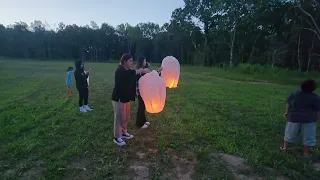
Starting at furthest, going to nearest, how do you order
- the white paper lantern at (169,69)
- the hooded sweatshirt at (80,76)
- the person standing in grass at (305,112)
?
1. the hooded sweatshirt at (80,76)
2. the white paper lantern at (169,69)
3. the person standing in grass at (305,112)

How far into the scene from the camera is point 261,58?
30.4 metres

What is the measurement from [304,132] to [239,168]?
4.98ft

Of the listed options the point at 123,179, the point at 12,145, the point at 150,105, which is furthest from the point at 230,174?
the point at 12,145

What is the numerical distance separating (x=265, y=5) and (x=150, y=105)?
30659 mm

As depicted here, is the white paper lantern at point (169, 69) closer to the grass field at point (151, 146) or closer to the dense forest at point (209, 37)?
the grass field at point (151, 146)

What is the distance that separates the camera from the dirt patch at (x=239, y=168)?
3.44 m

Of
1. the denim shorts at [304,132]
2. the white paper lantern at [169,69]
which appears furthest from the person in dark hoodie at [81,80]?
the denim shorts at [304,132]

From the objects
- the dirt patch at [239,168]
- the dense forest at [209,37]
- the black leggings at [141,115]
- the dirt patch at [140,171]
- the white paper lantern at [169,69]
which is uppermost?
the dense forest at [209,37]

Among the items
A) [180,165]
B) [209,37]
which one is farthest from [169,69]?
[209,37]

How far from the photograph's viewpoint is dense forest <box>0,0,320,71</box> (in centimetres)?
2642

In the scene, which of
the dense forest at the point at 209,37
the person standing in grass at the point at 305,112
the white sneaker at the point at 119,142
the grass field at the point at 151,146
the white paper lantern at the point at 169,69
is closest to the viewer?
the grass field at the point at 151,146

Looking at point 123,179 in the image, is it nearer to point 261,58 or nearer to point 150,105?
point 150,105

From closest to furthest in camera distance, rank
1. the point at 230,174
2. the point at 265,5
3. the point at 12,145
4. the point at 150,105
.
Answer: the point at 230,174
the point at 12,145
the point at 150,105
the point at 265,5

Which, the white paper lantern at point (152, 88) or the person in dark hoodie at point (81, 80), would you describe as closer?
the white paper lantern at point (152, 88)
